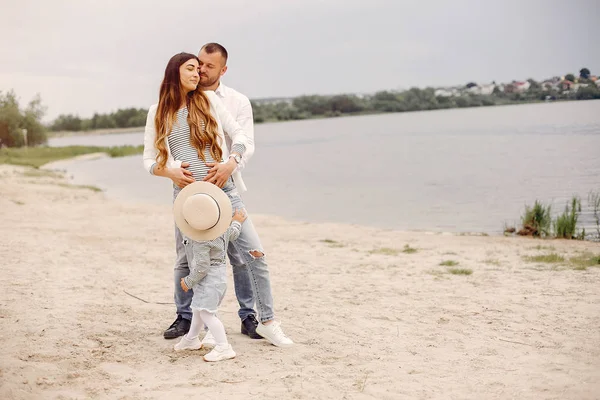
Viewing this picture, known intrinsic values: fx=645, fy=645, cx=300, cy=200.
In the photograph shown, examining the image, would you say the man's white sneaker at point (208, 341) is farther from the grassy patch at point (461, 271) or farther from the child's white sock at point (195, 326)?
the grassy patch at point (461, 271)

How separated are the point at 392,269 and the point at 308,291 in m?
1.76

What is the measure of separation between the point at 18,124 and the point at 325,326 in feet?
183

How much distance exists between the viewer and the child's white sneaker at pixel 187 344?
4727 mm

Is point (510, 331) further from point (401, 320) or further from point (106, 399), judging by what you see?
point (106, 399)

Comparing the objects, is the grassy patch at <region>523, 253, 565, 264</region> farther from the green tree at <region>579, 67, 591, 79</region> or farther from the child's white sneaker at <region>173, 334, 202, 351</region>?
the green tree at <region>579, 67, 591, 79</region>

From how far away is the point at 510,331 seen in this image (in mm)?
5359

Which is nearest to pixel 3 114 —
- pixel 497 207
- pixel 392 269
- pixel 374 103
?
pixel 497 207

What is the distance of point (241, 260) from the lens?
192 inches

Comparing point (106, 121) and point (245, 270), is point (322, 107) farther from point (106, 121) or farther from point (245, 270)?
point (245, 270)

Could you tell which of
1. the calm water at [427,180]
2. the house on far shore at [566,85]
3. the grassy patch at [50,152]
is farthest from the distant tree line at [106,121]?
the house on far shore at [566,85]

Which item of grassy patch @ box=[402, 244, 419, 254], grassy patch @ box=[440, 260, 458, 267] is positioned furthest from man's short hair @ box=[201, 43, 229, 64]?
grassy patch @ box=[402, 244, 419, 254]

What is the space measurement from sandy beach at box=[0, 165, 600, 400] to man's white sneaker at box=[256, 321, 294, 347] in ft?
0.30

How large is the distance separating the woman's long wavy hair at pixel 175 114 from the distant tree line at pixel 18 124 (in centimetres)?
5207

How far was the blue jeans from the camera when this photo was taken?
4.77 meters
